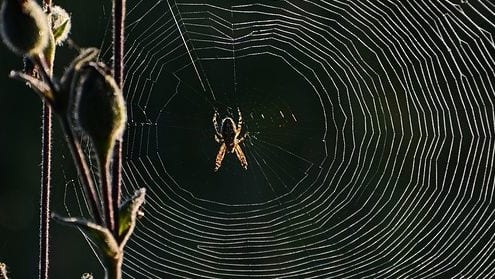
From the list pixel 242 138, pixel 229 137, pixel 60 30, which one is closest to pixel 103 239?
pixel 60 30

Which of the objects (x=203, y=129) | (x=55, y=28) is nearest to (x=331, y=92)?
(x=203, y=129)

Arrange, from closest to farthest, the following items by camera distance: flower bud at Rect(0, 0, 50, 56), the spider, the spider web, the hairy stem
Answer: the hairy stem → flower bud at Rect(0, 0, 50, 56) → the spider → the spider web

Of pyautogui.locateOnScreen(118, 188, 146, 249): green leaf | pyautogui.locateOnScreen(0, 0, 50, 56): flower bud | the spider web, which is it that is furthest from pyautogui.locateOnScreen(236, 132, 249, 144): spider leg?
pyautogui.locateOnScreen(118, 188, 146, 249): green leaf

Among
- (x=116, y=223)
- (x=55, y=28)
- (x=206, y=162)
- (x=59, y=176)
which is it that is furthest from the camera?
(x=59, y=176)

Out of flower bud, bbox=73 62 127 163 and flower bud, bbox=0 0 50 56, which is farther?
flower bud, bbox=0 0 50 56

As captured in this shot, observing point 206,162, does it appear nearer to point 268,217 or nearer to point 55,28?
point 268,217

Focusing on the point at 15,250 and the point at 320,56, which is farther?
the point at 15,250

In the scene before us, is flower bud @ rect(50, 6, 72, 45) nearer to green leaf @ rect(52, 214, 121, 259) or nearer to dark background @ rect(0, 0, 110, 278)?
green leaf @ rect(52, 214, 121, 259)
